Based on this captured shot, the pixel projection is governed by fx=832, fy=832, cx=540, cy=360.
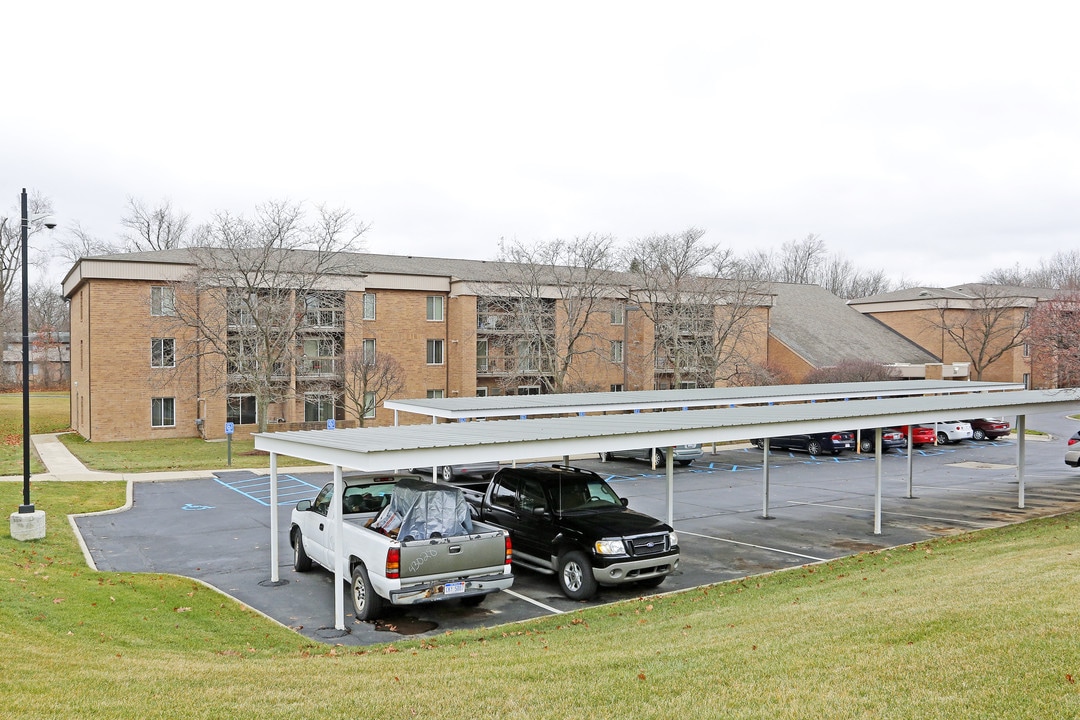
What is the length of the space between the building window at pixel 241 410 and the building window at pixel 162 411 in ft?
8.19

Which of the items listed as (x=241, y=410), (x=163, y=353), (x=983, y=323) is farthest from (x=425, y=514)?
(x=983, y=323)

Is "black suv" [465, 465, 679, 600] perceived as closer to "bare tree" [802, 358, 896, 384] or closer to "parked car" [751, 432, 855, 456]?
"parked car" [751, 432, 855, 456]

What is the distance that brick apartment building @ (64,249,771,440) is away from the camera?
38.3m

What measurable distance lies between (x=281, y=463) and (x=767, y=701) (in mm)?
28104

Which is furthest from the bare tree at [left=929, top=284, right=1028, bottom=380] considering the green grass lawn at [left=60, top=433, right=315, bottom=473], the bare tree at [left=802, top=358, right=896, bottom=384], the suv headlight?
the suv headlight

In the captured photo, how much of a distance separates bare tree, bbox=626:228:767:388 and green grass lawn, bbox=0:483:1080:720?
1404 inches

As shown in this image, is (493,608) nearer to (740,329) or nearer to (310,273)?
(310,273)

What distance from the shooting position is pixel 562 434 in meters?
12.7

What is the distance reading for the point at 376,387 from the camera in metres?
42.2

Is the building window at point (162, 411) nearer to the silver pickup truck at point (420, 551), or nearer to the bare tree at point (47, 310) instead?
the silver pickup truck at point (420, 551)

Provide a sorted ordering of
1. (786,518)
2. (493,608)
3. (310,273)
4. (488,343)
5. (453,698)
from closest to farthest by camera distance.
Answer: (453,698)
(493,608)
(786,518)
(310,273)
(488,343)

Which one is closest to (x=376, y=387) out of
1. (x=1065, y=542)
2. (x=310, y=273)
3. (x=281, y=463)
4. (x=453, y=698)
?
(x=310, y=273)

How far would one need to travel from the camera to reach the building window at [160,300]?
1532 inches

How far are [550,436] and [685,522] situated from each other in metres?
8.32
